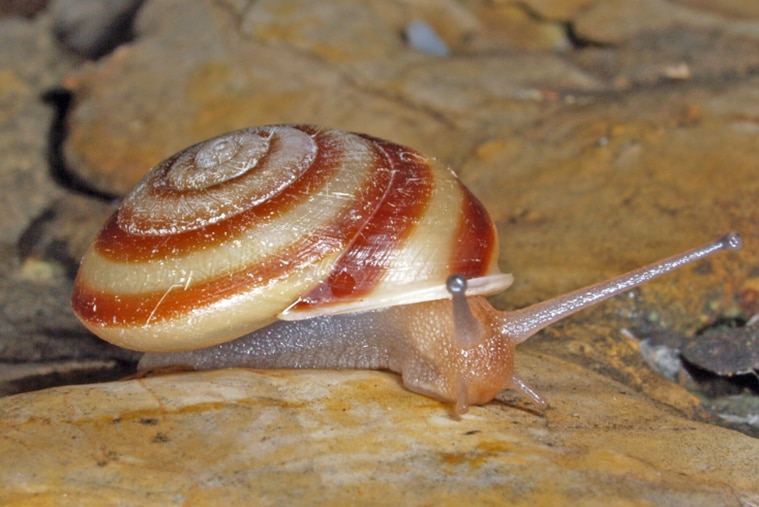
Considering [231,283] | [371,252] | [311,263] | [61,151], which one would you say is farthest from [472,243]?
[61,151]

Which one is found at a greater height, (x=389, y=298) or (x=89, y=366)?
(x=389, y=298)

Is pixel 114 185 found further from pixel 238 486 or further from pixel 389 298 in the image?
pixel 238 486

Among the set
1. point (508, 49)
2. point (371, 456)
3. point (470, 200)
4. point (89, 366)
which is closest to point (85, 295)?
point (89, 366)

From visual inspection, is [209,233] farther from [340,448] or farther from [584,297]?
[584,297]

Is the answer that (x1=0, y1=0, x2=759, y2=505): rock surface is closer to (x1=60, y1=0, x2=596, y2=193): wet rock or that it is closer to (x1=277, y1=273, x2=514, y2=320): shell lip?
(x1=60, y1=0, x2=596, y2=193): wet rock

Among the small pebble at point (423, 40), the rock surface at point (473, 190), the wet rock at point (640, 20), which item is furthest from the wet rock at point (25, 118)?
the wet rock at point (640, 20)

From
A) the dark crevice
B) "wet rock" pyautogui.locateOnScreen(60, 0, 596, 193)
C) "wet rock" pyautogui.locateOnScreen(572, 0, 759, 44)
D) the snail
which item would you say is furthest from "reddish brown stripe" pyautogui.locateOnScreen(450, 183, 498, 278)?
"wet rock" pyautogui.locateOnScreen(572, 0, 759, 44)
